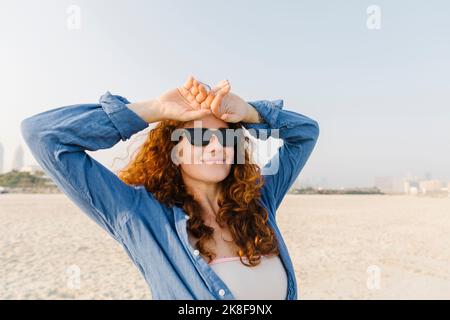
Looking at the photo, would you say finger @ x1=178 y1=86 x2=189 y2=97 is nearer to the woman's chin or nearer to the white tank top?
the woman's chin

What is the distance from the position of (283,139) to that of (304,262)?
663cm

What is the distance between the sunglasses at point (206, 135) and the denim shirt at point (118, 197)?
22 cm

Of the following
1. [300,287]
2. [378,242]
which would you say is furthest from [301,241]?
[300,287]

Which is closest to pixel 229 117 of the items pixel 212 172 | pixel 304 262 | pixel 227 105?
pixel 227 105

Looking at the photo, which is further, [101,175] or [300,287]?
[300,287]

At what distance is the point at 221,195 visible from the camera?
2.04 m

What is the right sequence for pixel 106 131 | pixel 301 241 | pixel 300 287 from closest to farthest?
pixel 106 131 < pixel 300 287 < pixel 301 241

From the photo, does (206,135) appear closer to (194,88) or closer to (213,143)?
(213,143)

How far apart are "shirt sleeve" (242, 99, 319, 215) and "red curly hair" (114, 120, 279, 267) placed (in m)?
0.10

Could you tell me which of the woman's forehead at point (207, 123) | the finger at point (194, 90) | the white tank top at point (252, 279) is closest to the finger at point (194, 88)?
the finger at point (194, 90)

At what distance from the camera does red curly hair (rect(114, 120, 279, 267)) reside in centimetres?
182
